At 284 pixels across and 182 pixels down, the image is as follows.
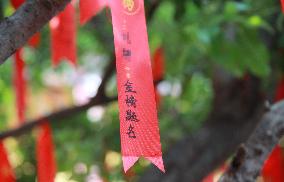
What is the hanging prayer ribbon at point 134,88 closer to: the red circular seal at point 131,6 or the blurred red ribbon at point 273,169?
the red circular seal at point 131,6

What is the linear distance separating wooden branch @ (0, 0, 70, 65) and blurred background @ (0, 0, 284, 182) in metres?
0.56

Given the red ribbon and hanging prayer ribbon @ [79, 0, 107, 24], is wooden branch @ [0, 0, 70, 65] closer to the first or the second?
hanging prayer ribbon @ [79, 0, 107, 24]

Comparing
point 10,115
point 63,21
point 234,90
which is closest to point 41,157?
point 63,21

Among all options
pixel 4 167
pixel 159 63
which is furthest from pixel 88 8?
pixel 159 63

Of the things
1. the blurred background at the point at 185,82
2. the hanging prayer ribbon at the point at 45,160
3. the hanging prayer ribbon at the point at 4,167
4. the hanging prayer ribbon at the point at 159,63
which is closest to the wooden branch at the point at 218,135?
the blurred background at the point at 185,82

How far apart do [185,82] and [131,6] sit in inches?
45.0

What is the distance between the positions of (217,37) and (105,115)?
1.02 m

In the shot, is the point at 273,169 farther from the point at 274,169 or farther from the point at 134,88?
the point at 134,88

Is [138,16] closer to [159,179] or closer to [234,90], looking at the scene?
[159,179]

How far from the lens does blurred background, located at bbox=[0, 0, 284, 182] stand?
1684 millimetres

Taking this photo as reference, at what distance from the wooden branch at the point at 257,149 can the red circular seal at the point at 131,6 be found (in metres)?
0.36

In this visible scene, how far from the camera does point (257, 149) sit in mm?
1229

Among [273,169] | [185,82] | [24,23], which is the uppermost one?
[24,23]

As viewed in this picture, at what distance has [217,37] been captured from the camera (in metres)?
1.69
